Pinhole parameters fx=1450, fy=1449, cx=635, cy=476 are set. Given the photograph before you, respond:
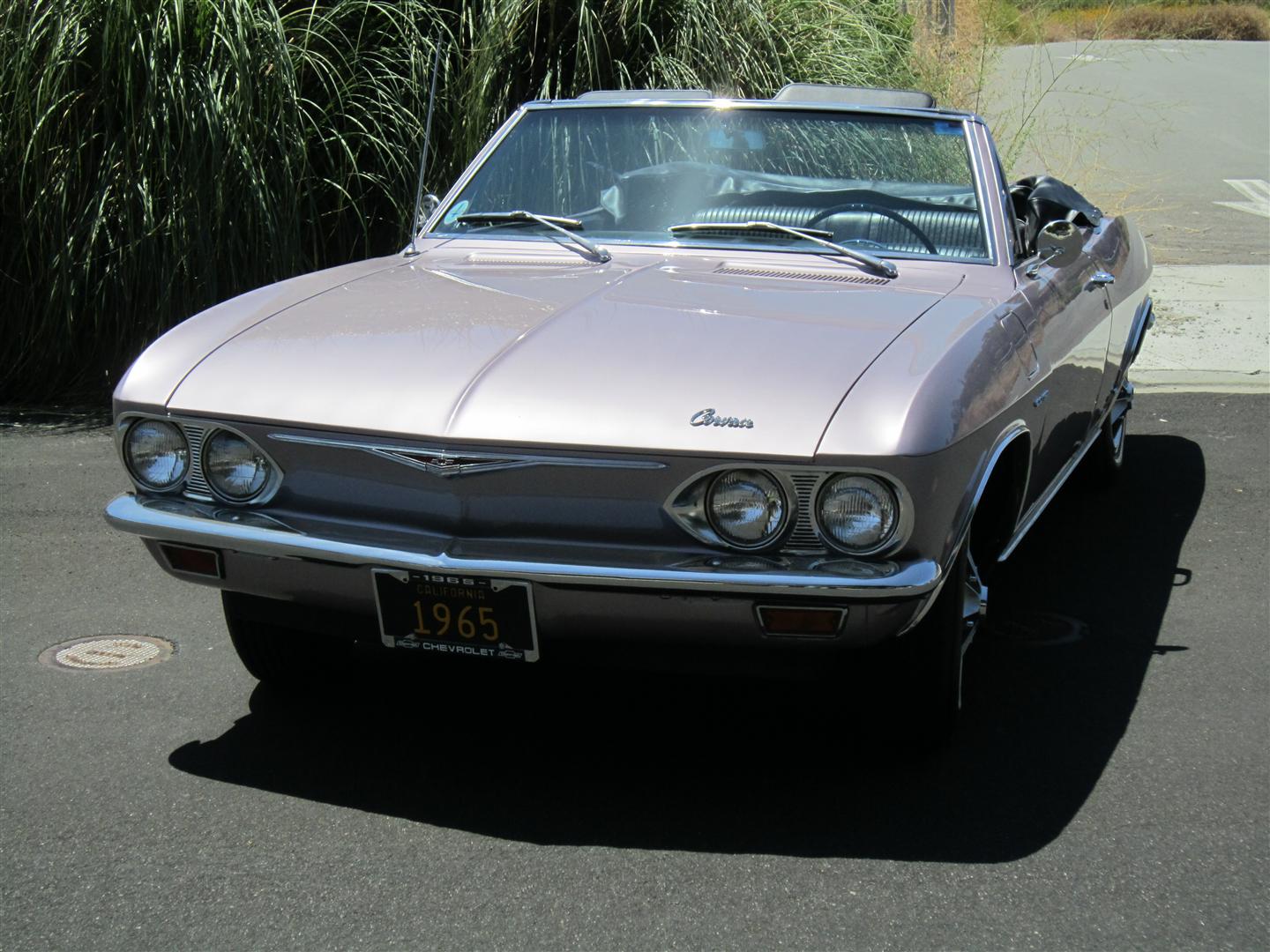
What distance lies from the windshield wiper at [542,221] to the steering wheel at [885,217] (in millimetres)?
663

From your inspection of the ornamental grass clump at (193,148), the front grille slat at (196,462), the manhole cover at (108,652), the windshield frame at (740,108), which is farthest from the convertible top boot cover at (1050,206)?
the ornamental grass clump at (193,148)

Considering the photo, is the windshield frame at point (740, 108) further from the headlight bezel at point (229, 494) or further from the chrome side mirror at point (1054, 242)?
the headlight bezel at point (229, 494)

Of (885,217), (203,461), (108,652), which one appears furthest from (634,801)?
(885,217)

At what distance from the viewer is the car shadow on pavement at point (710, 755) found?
3178mm

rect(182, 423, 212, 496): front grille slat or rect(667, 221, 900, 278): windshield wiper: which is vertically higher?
rect(667, 221, 900, 278): windshield wiper

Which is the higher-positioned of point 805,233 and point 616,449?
point 805,233

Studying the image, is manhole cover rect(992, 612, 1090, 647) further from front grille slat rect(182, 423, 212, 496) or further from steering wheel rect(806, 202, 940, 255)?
front grille slat rect(182, 423, 212, 496)

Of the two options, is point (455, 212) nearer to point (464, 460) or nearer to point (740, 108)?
point (740, 108)

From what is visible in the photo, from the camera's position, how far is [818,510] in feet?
9.37

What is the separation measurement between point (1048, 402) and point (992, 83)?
7690mm

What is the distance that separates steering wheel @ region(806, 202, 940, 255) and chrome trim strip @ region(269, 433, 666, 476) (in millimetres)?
1641

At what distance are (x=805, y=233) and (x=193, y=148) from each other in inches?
169

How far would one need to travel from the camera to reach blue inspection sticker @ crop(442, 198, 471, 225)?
15.0 ft

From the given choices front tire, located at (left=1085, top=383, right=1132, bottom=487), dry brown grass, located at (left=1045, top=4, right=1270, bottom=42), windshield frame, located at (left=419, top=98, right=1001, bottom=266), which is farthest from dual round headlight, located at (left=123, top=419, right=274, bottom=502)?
dry brown grass, located at (left=1045, top=4, right=1270, bottom=42)
